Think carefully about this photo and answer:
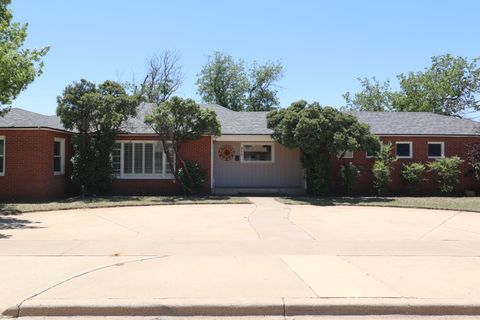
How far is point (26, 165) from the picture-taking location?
2030 cm

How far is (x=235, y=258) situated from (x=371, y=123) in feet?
63.5

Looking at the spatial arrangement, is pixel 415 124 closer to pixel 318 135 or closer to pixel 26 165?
pixel 318 135

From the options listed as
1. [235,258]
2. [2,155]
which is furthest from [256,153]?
[235,258]

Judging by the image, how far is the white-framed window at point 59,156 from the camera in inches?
864

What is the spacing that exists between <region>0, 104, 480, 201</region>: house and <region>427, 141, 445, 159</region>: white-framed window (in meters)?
0.05

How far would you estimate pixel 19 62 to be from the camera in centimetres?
1526

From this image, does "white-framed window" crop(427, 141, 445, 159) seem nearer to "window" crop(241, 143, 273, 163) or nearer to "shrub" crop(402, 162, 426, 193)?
"shrub" crop(402, 162, 426, 193)

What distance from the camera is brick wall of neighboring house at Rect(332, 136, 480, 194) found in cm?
2456

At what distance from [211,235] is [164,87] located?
131 ft

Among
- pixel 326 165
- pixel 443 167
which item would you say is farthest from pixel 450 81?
pixel 326 165

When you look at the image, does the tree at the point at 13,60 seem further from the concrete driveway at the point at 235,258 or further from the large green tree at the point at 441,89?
the large green tree at the point at 441,89

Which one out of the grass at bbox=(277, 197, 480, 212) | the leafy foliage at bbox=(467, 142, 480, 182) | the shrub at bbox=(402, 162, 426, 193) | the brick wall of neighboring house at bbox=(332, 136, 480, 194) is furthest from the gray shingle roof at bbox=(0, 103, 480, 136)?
the grass at bbox=(277, 197, 480, 212)

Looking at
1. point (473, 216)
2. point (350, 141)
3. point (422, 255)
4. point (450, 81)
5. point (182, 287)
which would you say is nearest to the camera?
point (182, 287)

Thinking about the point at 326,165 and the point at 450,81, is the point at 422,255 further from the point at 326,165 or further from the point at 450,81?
the point at 450,81
